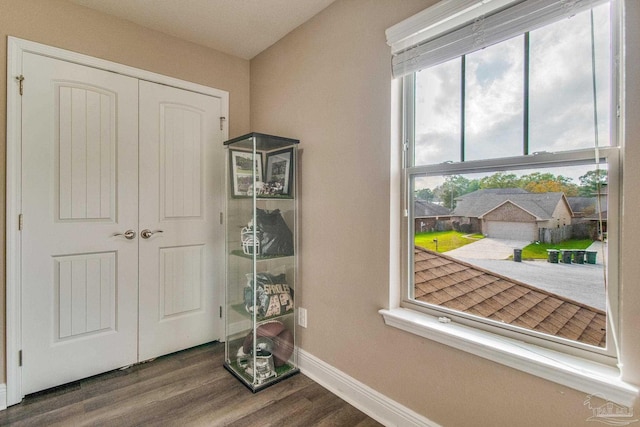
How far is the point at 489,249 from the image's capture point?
1443 millimetres

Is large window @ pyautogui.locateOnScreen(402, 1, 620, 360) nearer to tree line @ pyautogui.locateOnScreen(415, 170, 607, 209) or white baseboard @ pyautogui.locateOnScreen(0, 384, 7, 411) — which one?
tree line @ pyautogui.locateOnScreen(415, 170, 607, 209)

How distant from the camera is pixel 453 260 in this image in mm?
1570

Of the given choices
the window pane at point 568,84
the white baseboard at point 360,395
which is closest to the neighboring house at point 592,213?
the window pane at point 568,84

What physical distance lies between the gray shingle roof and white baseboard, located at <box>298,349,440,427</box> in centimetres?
105

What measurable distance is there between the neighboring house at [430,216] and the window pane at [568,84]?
47cm

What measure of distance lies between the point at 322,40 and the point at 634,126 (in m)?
1.70

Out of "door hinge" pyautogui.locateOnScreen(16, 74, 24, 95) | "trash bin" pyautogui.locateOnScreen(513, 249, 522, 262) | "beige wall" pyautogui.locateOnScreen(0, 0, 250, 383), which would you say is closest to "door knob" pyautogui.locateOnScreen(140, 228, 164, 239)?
"beige wall" pyautogui.locateOnScreen(0, 0, 250, 383)

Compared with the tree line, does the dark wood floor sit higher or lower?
lower

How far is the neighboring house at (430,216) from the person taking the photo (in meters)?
1.58

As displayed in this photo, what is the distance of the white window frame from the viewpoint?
109 centimetres

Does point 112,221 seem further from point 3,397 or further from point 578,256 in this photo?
point 578,256

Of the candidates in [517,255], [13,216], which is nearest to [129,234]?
[13,216]

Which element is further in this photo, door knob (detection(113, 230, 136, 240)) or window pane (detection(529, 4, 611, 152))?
door knob (detection(113, 230, 136, 240))

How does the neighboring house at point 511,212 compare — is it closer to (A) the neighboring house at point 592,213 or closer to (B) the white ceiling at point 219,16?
(A) the neighboring house at point 592,213
